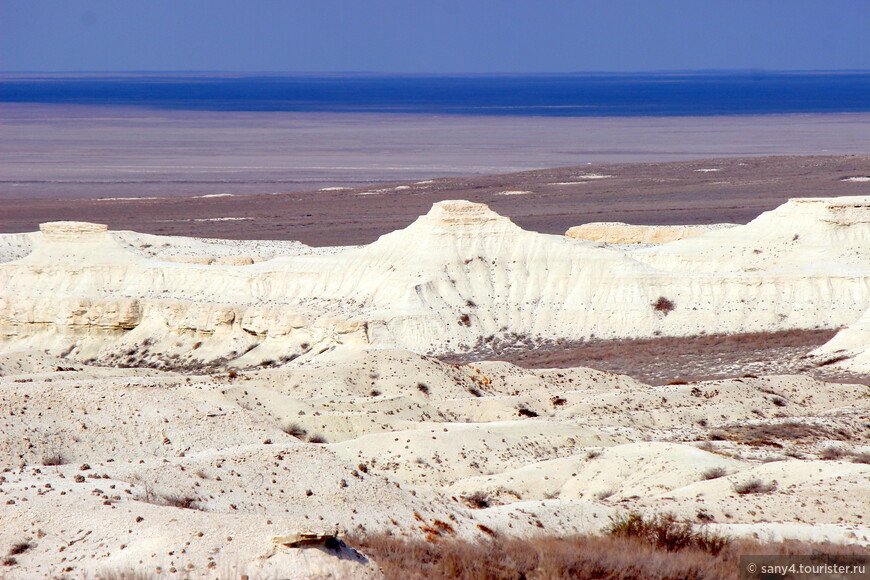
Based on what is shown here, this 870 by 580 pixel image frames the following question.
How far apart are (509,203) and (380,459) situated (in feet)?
237

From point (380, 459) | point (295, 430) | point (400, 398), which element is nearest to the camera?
point (380, 459)

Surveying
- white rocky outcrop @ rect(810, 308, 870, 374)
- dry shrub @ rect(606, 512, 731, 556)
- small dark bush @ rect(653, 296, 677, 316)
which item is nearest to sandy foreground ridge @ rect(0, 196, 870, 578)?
white rocky outcrop @ rect(810, 308, 870, 374)

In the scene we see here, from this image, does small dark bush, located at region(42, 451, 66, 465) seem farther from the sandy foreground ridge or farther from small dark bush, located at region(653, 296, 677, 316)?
small dark bush, located at region(653, 296, 677, 316)

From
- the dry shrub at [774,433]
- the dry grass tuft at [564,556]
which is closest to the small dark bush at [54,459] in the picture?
the dry grass tuft at [564,556]

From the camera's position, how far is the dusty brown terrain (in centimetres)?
7906

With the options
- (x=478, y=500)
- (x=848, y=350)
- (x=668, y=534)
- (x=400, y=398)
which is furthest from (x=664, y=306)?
(x=668, y=534)

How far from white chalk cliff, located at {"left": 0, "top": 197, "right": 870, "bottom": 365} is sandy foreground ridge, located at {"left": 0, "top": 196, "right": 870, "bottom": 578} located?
0.32 feet

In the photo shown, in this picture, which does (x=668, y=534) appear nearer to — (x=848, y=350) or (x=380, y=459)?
(x=380, y=459)

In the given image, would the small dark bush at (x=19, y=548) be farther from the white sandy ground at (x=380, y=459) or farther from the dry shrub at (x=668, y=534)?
the dry shrub at (x=668, y=534)

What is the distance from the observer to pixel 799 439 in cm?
2409

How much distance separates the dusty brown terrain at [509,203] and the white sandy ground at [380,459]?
42767mm

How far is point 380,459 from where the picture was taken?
21.0m

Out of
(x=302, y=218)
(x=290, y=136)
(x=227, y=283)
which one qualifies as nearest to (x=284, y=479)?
(x=227, y=283)

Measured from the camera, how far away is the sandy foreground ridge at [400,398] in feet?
45.0
